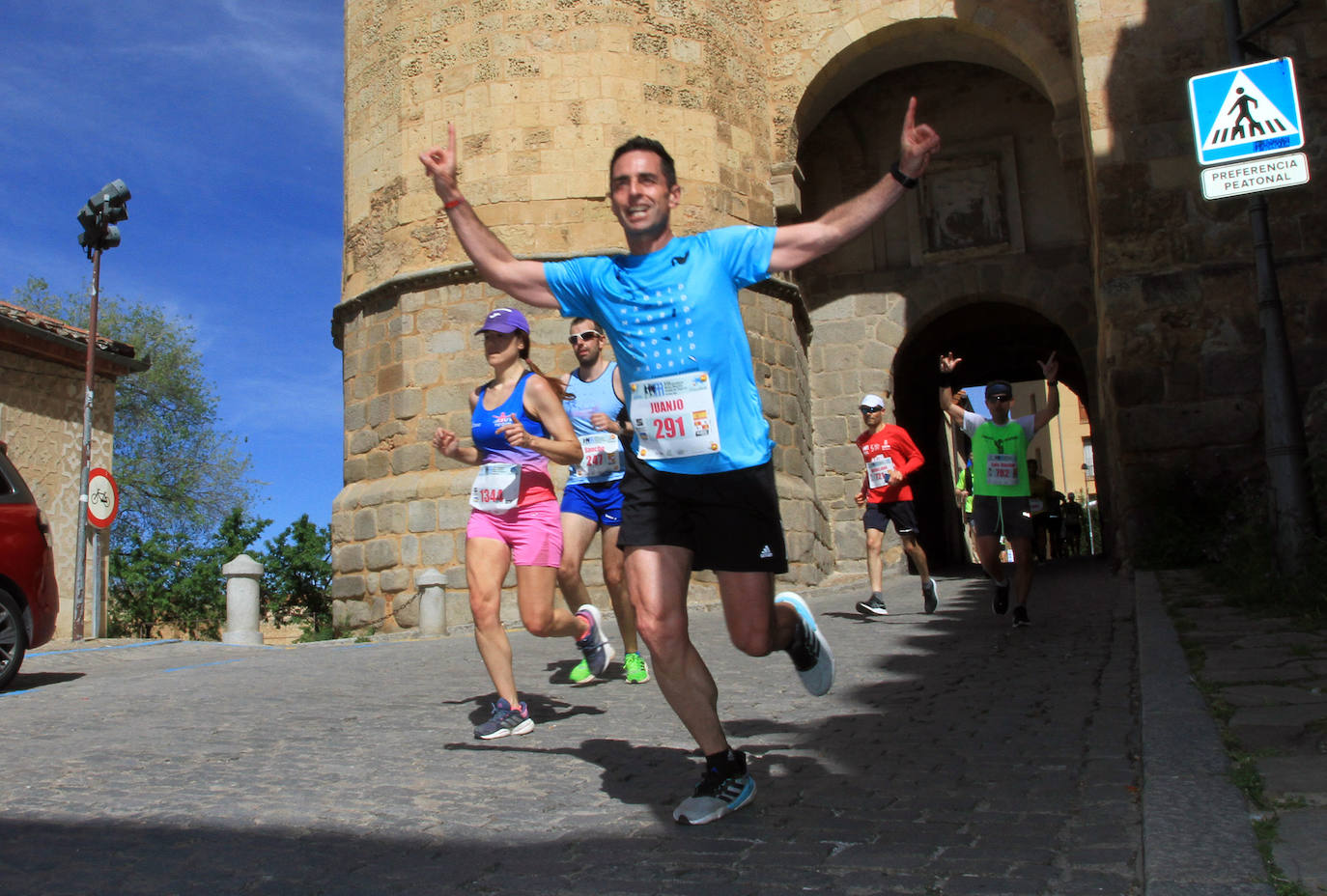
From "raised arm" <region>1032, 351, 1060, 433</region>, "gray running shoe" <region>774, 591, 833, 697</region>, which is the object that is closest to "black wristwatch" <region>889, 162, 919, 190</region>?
"gray running shoe" <region>774, 591, 833, 697</region>

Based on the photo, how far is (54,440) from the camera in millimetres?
18359

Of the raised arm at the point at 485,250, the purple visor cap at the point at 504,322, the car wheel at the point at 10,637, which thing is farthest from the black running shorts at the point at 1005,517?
the car wheel at the point at 10,637

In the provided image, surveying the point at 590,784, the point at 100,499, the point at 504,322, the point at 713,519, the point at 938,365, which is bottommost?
the point at 590,784

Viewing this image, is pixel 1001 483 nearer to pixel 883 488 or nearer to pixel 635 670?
pixel 883 488

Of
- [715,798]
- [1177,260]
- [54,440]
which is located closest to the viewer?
[715,798]

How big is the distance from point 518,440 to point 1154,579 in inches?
259

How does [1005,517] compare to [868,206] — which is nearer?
[868,206]

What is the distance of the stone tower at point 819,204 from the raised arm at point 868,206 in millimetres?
8401

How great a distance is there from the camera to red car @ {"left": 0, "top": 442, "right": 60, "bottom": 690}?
7.41m

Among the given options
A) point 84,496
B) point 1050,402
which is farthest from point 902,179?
point 84,496

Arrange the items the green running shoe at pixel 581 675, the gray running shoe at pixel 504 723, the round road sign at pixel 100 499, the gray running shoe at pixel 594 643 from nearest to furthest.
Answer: the gray running shoe at pixel 504 723 < the gray running shoe at pixel 594 643 < the green running shoe at pixel 581 675 < the round road sign at pixel 100 499

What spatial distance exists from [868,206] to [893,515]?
6405 millimetres

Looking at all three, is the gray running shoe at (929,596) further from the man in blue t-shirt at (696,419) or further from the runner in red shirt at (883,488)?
the man in blue t-shirt at (696,419)

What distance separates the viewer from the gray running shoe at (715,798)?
3.14 m
